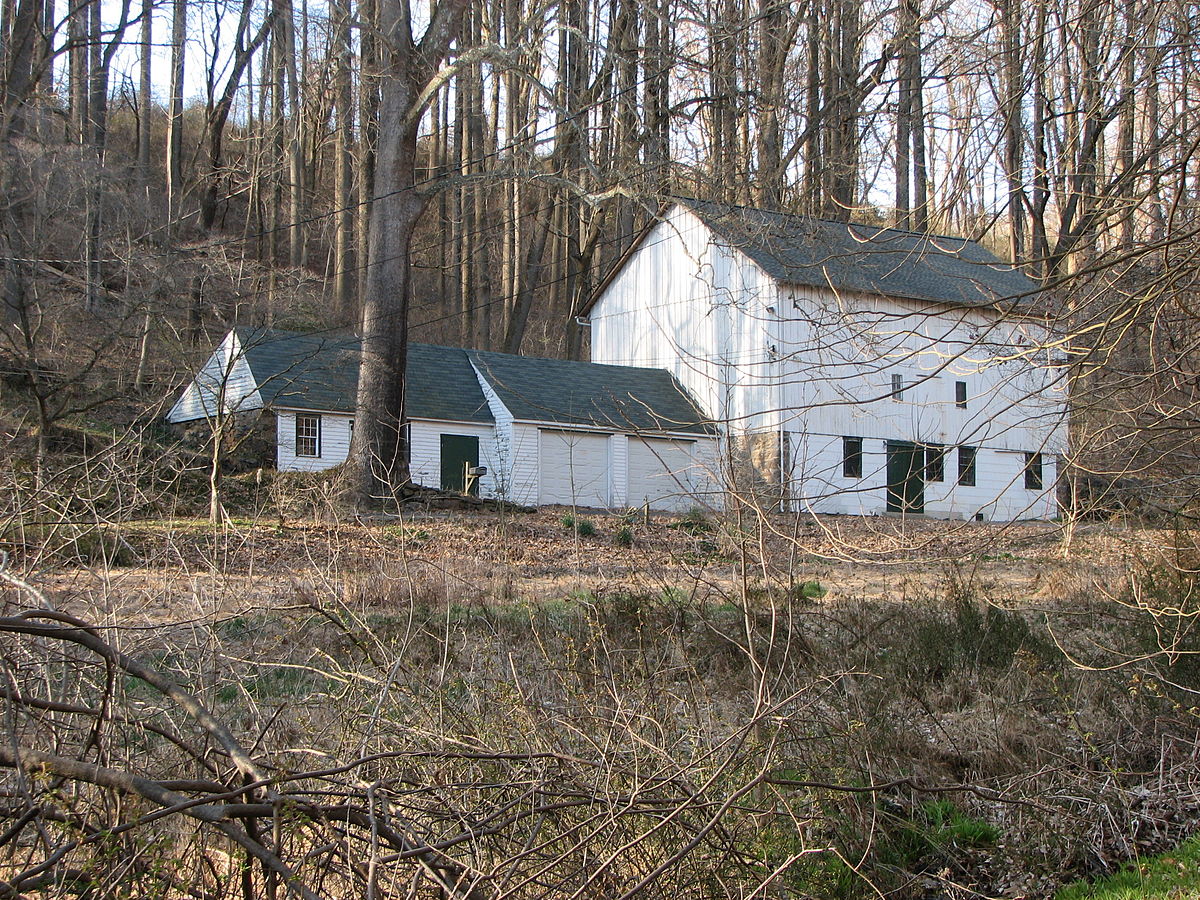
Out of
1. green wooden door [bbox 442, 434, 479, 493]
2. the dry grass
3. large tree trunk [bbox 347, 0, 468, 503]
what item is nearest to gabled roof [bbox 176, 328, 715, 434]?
green wooden door [bbox 442, 434, 479, 493]

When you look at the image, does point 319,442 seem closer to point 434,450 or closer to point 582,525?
point 434,450

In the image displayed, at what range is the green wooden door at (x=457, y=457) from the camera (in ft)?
90.9

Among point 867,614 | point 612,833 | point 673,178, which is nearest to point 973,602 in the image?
point 867,614

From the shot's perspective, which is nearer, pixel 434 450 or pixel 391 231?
pixel 391 231

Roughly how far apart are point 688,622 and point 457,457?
60.9 ft

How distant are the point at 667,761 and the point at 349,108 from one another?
3413cm

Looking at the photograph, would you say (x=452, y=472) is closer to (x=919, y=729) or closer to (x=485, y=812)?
(x=919, y=729)

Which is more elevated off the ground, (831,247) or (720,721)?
(831,247)

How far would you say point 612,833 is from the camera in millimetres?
3988

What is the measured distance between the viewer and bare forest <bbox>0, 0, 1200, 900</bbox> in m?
3.67

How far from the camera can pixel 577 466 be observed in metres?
28.7

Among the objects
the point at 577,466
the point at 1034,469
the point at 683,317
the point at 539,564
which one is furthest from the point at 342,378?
the point at 1034,469

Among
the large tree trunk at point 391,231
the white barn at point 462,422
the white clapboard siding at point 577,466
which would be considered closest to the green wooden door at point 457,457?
the white barn at point 462,422

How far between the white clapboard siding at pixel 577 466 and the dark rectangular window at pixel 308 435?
225 inches
